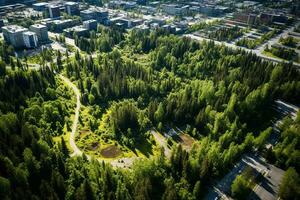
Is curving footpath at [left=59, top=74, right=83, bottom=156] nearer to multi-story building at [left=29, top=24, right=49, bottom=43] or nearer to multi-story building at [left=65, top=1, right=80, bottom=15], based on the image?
multi-story building at [left=29, top=24, right=49, bottom=43]

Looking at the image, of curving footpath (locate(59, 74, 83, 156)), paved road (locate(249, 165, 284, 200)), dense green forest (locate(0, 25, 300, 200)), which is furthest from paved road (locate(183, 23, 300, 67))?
curving footpath (locate(59, 74, 83, 156))

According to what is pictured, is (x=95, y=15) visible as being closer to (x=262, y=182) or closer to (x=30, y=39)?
(x=30, y=39)

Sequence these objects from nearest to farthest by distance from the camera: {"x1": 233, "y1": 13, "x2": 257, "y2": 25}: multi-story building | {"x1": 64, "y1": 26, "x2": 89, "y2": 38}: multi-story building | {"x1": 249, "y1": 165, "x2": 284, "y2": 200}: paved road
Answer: {"x1": 249, "y1": 165, "x2": 284, "y2": 200}: paved road → {"x1": 64, "y1": 26, "x2": 89, "y2": 38}: multi-story building → {"x1": 233, "y1": 13, "x2": 257, "y2": 25}: multi-story building

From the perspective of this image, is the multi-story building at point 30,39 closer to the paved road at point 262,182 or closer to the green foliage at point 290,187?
the paved road at point 262,182

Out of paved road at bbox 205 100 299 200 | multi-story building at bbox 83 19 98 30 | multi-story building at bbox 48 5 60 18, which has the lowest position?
paved road at bbox 205 100 299 200

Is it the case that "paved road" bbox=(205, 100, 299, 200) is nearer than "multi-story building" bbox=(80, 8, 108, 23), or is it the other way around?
"paved road" bbox=(205, 100, 299, 200)

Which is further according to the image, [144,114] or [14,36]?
[14,36]

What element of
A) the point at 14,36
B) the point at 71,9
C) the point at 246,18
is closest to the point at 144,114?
the point at 14,36

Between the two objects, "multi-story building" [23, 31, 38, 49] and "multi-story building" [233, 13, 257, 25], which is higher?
"multi-story building" [233, 13, 257, 25]
